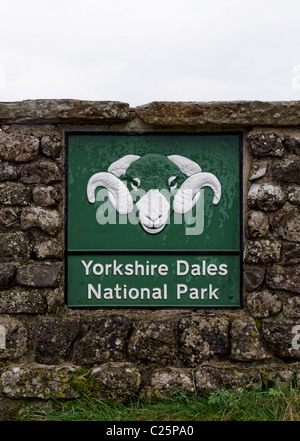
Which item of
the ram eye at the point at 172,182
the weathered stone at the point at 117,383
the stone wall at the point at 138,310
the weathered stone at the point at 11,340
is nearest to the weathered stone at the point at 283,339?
the stone wall at the point at 138,310

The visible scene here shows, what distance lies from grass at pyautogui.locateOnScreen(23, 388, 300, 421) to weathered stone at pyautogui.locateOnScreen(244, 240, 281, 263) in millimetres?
750

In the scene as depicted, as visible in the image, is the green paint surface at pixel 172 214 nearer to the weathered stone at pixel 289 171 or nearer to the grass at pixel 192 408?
the weathered stone at pixel 289 171

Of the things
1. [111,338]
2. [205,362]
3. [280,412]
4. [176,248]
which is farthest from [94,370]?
[280,412]

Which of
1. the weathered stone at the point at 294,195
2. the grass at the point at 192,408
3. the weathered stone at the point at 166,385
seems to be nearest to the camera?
the grass at the point at 192,408

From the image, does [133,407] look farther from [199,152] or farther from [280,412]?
[199,152]

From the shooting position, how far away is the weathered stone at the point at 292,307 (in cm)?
275

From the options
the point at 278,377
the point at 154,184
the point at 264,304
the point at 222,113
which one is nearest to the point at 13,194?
the point at 154,184

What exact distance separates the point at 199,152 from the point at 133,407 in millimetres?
1584

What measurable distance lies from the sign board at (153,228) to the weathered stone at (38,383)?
42 cm

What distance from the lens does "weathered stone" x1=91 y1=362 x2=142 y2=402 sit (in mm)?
2674

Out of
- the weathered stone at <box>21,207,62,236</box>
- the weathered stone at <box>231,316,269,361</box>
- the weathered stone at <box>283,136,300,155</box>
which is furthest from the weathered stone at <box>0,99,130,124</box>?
the weathered stone at <box>231,316,269,361</box>

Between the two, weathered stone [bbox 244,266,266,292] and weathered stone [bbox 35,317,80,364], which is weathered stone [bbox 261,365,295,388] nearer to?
weathered stone [bbox 244,266,266,292]

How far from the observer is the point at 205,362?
274 cm

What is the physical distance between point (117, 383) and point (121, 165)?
132 cm
